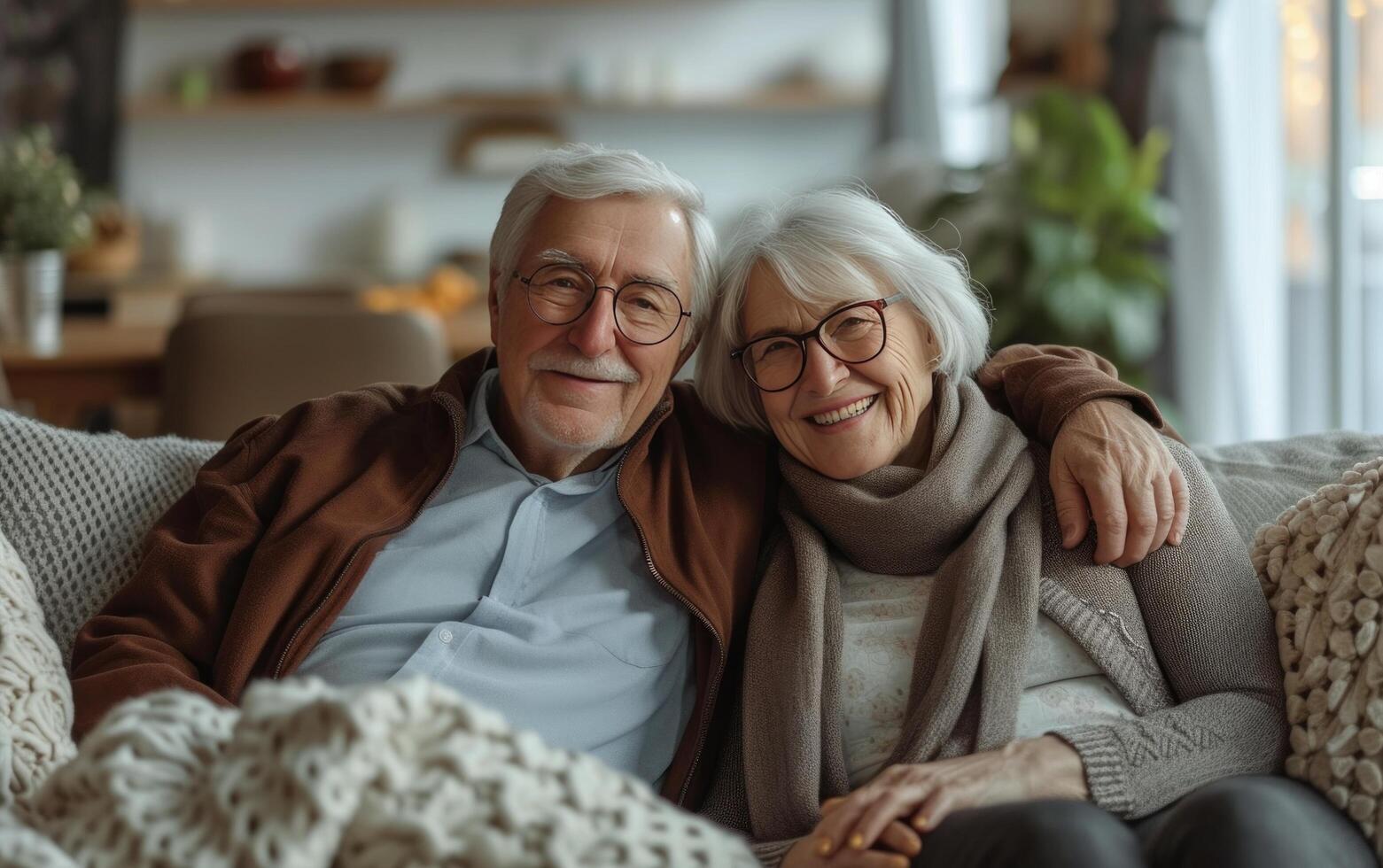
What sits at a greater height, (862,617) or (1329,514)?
(1329,514)

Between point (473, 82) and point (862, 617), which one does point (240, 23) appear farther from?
point (862, 617)

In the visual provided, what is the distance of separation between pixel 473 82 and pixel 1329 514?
5.60 meters

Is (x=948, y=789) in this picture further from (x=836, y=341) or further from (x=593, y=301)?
(x=593, y=301)

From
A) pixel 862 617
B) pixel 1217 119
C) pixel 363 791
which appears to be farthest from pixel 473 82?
pixel 363 791

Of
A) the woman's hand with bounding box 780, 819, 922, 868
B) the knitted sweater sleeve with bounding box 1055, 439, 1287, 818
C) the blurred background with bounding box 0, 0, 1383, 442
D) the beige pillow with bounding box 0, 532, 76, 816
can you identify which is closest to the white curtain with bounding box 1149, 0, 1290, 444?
the blurred background with bounding box 0, 0, 1383, 442

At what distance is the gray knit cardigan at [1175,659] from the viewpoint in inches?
54.0

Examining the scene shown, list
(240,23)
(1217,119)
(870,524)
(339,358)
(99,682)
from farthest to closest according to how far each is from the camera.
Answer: (240,23)
(1217,119)
(339,358)
(870,524)
(99,682)

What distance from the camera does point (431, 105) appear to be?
621 centimetres

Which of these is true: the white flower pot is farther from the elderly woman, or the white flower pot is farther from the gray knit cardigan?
the gray knit cardigan

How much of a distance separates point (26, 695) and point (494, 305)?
0.77 m

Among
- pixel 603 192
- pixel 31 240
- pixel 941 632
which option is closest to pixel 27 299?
pixel 31 240

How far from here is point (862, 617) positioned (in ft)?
5.23

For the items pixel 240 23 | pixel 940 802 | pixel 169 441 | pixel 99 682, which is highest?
pixel 240 23

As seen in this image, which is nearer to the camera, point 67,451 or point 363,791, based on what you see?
point 363,791
